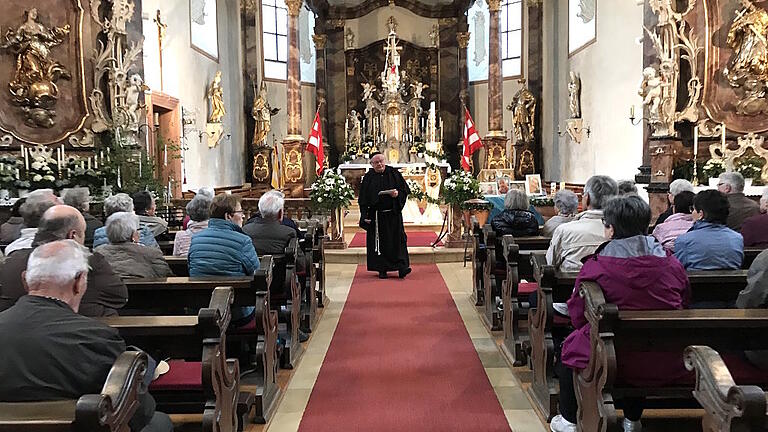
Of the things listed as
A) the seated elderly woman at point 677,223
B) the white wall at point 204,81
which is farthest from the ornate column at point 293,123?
the seated elderly woman at point 677,223

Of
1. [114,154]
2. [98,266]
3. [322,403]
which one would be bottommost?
[322,403]

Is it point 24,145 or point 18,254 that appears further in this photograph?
point 24,145

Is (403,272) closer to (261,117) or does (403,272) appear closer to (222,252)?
(222,252)

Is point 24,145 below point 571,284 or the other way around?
the other way around

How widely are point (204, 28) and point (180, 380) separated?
13384 millimetres

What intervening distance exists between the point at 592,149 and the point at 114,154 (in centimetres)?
954

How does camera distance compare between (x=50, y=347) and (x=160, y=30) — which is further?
(x=160, y=30)

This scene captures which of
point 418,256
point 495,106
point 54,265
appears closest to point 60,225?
point 54,265

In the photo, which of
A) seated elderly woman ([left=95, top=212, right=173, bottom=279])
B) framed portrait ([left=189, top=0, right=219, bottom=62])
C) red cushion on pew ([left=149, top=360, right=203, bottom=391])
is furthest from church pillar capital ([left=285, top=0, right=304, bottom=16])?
red cushion on pew ([left=149, top=360, right=203, bottom=391])

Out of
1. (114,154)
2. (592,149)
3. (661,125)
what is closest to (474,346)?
(661,125)

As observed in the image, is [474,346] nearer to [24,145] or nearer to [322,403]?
[322,403]

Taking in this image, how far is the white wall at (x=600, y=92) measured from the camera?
39.5ft

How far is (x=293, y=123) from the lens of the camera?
1514 cm

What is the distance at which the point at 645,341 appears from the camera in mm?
3033
